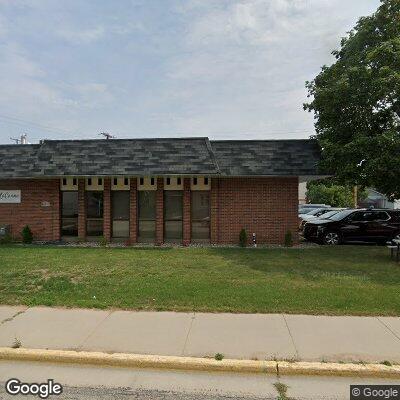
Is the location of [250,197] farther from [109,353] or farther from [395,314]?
[109,353]

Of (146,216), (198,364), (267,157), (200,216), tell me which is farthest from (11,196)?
(198,364)

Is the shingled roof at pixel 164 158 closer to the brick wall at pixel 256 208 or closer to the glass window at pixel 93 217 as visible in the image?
the brick wall at pixel 256 208

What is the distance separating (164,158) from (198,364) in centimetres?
1095

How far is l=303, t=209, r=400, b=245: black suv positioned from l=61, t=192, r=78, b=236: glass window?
32.5 feet

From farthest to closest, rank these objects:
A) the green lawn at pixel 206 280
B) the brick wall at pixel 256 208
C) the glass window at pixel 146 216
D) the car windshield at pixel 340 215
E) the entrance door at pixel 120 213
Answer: the car windshield at pixel 340 215 → the entrance door at pixel 120 213 → the glass window at pixel 146 216 → the brick wall at pixel 256 208 → the green lawn at pixel 206 280

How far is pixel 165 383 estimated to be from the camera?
14.7 ft

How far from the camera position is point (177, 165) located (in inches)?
581

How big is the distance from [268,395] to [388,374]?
150 cm

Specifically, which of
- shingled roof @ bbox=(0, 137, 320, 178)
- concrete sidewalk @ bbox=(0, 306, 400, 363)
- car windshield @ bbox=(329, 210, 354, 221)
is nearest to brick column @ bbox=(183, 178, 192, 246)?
shingled roof @ bbox=(0, 137, 320, 178)

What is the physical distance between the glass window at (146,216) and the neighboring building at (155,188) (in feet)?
0.13

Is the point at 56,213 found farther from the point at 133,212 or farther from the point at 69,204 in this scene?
the point at 133,212

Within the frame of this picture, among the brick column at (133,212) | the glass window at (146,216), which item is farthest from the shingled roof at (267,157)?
the brick column at (133,212)

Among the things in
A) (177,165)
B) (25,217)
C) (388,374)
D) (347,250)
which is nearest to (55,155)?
(25,217)

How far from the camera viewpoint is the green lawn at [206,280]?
699 centimetres
